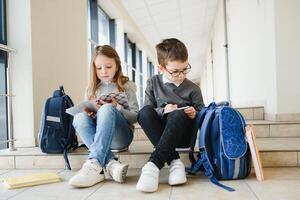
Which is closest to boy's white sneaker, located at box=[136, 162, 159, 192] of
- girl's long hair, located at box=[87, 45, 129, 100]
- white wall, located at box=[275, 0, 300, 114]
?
girl's long hair, located at box=[87, 45, 129, 100]

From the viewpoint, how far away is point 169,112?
163 cm

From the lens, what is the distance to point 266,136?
8.22ft

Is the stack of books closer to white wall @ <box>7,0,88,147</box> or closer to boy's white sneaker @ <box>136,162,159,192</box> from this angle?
boy's white sneaker @ <box>136,162,159,192</box>

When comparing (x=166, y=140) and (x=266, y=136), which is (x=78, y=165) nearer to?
(x=166, y=140)

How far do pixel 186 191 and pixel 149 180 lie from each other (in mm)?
181

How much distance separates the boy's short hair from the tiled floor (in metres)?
0.66

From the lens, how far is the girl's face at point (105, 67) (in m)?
1.80

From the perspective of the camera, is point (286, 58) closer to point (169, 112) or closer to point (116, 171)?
point (169, 112)

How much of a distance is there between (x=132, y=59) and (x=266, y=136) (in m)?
5.48

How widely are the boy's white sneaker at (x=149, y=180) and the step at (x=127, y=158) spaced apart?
47 centimetres

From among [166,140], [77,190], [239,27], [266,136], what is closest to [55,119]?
[77,190]

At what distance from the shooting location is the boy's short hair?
1.66 metres

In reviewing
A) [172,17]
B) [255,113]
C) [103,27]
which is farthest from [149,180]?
[172,17]

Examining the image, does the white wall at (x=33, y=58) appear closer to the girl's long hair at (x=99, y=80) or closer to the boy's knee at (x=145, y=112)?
the girl's long hair at (x=99, y=80)
